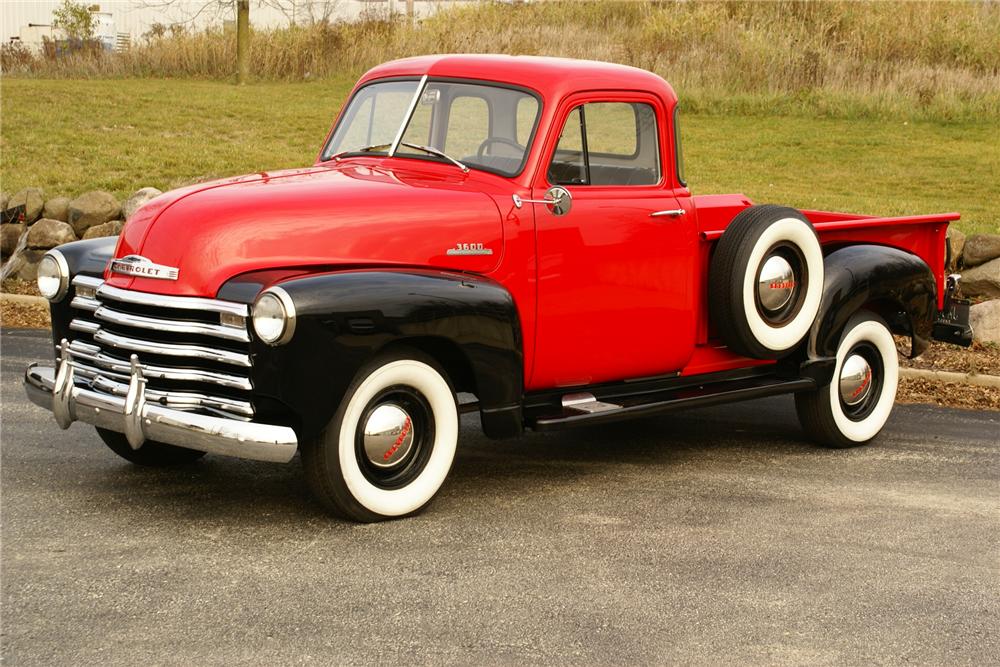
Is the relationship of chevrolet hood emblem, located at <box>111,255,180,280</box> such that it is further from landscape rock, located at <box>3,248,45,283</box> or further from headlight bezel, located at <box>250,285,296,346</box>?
landscape rock, located at <box>3,248,45,283</box>

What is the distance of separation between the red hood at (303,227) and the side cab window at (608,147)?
1.83 ft

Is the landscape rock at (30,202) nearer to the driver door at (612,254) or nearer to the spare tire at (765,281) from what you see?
the driver door at (612,254)

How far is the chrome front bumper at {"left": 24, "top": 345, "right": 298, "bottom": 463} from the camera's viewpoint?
4711mm

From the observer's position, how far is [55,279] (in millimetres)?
5664

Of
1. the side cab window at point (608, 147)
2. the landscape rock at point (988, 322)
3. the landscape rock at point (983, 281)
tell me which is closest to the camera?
the side cab window at point (608, 147)

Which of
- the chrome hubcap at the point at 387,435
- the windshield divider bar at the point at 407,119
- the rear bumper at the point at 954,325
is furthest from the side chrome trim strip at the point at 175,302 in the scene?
the rear bumper at the point at 954,325

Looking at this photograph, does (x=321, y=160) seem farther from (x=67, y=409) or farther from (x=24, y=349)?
(x=24, y=349)

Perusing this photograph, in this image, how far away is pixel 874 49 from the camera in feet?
67.5

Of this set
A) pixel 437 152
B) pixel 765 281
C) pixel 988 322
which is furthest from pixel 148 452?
pixel 988 322

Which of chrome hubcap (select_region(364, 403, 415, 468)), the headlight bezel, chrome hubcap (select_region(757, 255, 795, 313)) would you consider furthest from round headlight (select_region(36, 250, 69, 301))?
chrome hubcap (select_region(757, 255, 795, 313))

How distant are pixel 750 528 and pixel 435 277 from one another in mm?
1802

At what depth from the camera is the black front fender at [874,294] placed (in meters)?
6.85

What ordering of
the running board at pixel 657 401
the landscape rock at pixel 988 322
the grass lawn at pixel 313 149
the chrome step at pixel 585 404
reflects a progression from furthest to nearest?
the grass lawn at pixel 313 149, the landscape rock at pixel 988 322, the chrome step at pixel 585 404, the running board at pixel 657 401

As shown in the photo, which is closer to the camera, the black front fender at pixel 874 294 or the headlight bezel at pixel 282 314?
the headlight bezel at pixel 282 314
